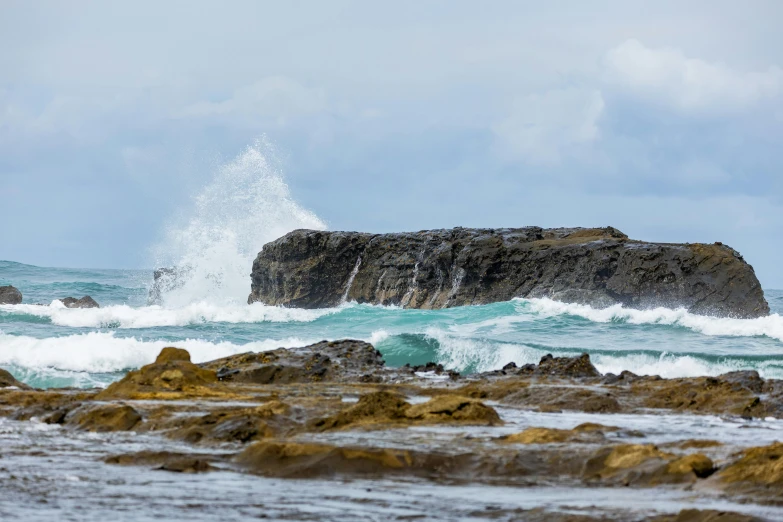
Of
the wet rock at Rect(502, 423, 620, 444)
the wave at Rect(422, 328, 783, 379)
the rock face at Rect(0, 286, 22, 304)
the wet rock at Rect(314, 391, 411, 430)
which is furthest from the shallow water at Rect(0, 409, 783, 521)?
the rock face at Rect(0, 286, 22, 304)

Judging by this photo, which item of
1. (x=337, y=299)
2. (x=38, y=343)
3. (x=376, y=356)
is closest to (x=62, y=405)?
(x=376, y=356)

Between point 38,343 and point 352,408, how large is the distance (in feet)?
45.3

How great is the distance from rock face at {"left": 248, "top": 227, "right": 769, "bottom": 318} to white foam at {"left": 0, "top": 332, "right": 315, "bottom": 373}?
17.8 metres

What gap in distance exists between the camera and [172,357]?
42.2 feet

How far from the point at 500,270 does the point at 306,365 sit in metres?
25.3

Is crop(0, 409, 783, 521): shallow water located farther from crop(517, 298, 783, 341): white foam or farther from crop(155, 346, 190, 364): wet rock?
crop(517, 298, 783, 341): white foam

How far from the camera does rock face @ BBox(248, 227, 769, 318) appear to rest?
1358 inches

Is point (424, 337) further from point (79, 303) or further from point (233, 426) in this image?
point (79, 303)

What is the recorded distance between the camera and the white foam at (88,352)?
1962 centimetres

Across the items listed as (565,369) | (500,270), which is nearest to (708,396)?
(565,369)

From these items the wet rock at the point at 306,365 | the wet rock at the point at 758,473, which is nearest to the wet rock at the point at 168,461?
the wet rock at the point at 758,473

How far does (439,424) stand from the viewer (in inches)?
343

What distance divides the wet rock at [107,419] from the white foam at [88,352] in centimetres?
1010

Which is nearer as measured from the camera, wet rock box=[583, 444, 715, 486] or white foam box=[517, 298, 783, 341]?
wet rock box=[583, 444, 715, 486]
